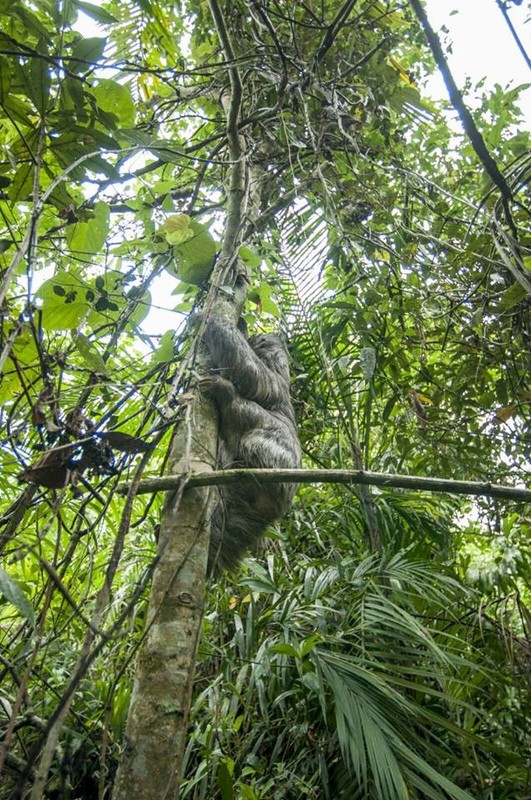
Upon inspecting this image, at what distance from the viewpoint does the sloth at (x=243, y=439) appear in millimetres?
3395

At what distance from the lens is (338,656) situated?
301cm

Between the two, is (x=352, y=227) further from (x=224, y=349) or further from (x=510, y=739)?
(x=510, y=739)

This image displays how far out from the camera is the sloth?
134 inches

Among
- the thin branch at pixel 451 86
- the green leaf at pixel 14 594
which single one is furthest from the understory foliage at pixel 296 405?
the thin branch at pixel 451 86

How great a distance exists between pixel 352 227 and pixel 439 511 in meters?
2.15

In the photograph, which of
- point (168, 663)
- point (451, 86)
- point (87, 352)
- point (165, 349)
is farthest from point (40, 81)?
point (168, 663)

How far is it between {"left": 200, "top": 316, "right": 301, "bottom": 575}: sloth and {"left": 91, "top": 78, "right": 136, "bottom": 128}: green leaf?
4.20 ft

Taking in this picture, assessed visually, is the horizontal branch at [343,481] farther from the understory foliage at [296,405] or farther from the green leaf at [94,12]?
the green leaf at [94,12]

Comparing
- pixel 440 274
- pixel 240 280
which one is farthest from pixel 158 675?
pixel 440 274

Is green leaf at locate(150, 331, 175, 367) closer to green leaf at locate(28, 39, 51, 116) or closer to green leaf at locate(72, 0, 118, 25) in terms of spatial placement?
green leaf at locate(28, 39, 51, 116)

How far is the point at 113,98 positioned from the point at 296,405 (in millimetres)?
3233

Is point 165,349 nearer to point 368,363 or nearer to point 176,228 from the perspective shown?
point 176,228

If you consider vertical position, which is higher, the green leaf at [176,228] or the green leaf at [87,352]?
the green leaf at [176,228]

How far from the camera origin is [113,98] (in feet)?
6.62
